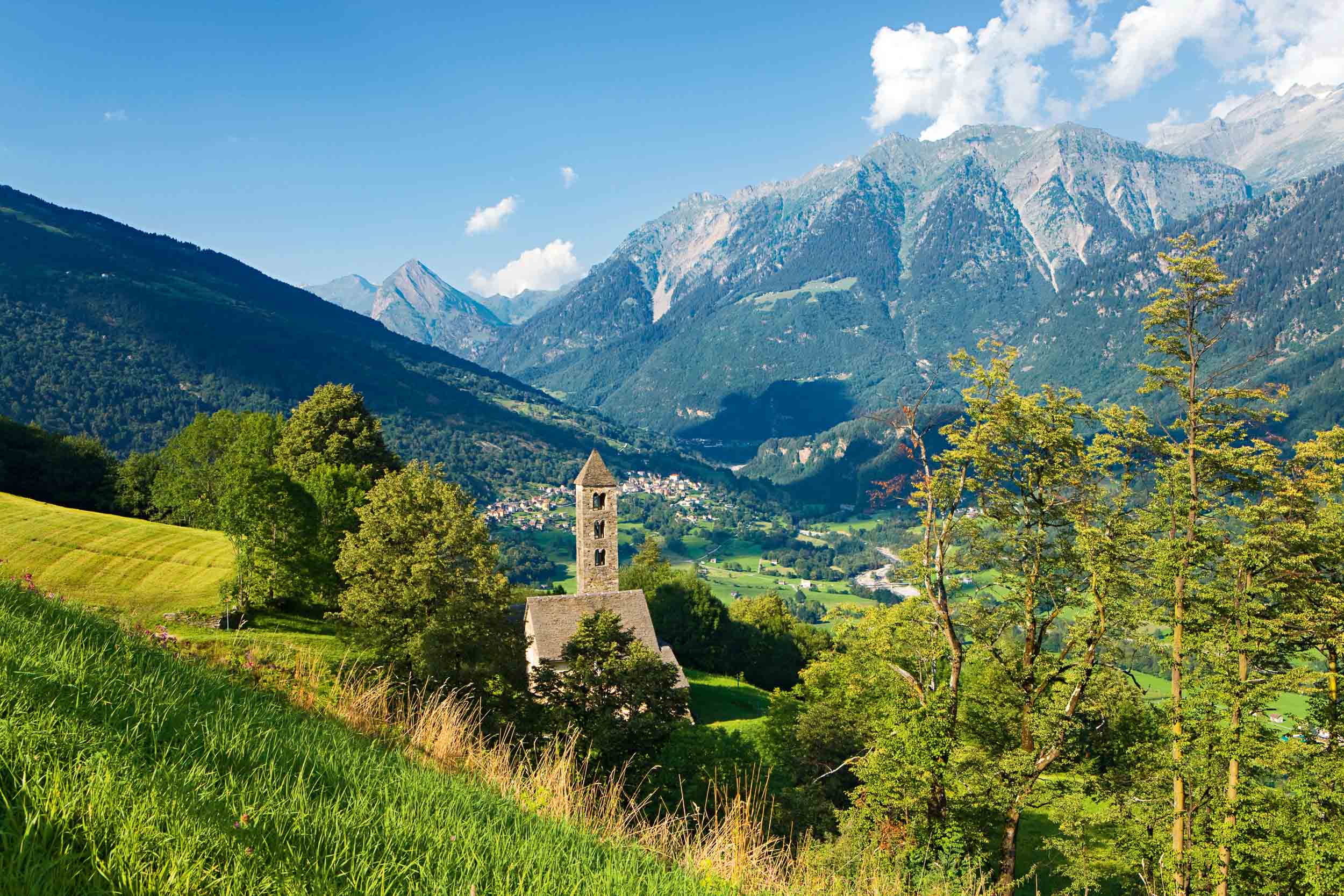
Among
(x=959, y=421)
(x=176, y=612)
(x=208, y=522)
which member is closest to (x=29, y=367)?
(x=208, y=522)

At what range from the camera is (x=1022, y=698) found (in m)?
17.5

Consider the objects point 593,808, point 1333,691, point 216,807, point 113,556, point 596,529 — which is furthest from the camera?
point 596,529

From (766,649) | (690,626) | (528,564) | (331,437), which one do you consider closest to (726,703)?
(690,626)

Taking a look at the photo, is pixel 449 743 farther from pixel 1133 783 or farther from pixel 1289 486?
pixel 1289 486

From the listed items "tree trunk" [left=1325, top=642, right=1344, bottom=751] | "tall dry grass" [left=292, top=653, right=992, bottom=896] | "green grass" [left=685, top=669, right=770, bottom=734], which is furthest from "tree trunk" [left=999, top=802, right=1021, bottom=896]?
"green grass" [left=685, top=669, right=770, bottom=734]

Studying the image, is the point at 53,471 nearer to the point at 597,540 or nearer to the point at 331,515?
the point at 331,515

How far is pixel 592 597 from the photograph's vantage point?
40125 mm

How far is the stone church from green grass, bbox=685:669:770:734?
2.02 m

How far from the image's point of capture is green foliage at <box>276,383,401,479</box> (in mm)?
39281

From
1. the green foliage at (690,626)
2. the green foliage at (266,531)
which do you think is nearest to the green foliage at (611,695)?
the green foliage at (266,531)

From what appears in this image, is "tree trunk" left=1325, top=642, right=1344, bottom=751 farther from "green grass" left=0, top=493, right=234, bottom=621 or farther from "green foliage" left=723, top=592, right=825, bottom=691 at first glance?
"green foliage" left=723, top=592, right=825, bottom=691

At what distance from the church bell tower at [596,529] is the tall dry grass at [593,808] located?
36520 millimetres

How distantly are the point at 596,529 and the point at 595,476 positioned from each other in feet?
11.0

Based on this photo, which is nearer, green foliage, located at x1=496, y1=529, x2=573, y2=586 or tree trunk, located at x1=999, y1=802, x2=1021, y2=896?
tree trunk, located at x1=999, y1=802, x2=1021, y2=896
